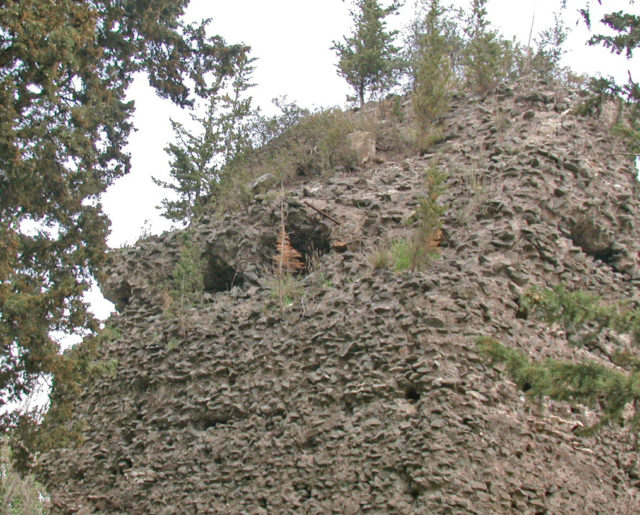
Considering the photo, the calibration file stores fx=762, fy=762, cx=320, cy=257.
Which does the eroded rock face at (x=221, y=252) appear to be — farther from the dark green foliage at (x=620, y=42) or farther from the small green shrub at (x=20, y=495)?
the dark green foliage at (x=620, y=42)

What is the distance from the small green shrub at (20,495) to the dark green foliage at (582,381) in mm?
7675

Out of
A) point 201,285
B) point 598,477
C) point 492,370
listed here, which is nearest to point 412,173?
point 201,285

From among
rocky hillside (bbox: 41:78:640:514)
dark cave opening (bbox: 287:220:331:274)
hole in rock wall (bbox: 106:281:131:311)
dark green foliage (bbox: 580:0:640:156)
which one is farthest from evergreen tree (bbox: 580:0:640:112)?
hole in rock wall (bbox: 106:281:131:311)

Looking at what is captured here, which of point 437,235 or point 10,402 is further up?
point 437,235

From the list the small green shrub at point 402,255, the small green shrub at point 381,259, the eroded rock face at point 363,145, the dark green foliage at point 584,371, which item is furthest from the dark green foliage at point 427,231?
the eroded rock face at point 363,145

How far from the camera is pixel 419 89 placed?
15609mm

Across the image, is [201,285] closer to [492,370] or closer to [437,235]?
[437,235]

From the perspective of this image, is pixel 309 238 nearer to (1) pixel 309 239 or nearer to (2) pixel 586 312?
(1) pixel 309 239

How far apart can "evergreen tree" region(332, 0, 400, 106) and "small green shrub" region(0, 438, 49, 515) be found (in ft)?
39.6

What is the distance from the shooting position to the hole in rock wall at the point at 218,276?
13.7 meters

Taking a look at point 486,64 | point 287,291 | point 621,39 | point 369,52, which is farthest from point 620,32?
point 369,52

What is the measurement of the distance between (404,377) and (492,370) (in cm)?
102

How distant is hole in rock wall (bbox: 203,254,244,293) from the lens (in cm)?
1374

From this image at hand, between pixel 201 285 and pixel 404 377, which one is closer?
pixel 404 377
